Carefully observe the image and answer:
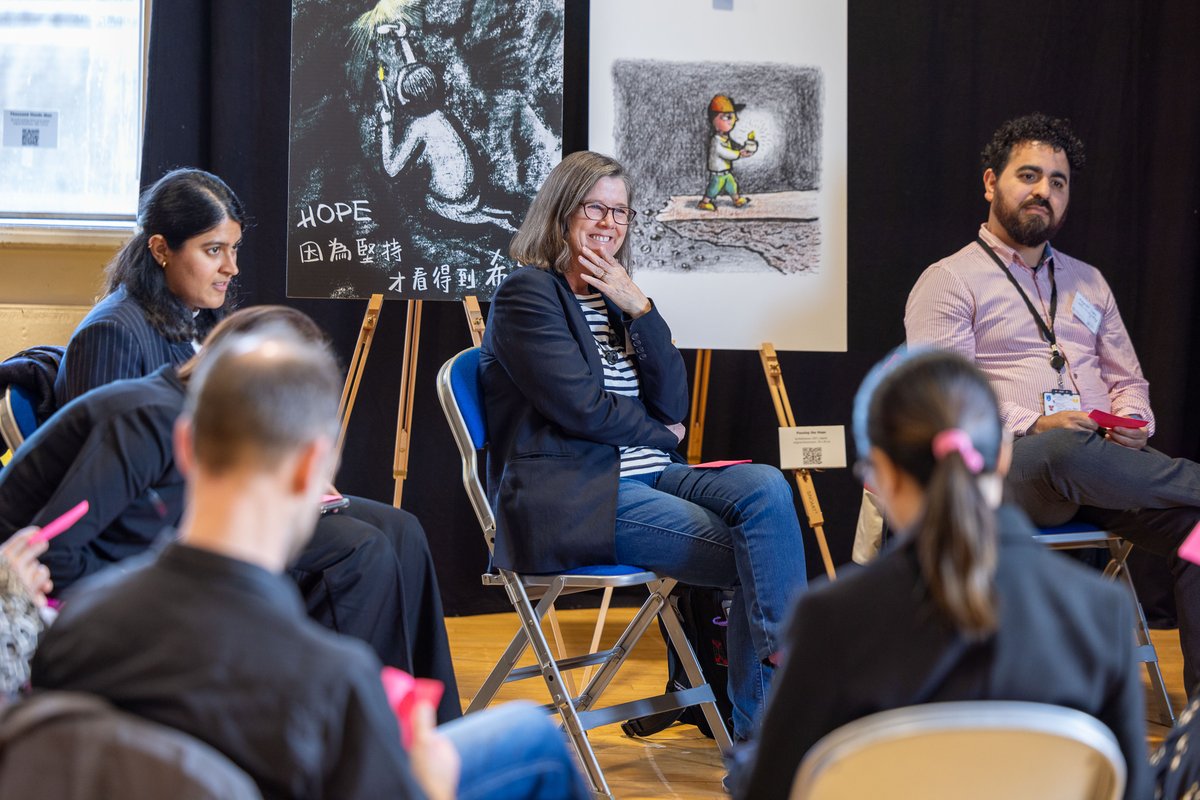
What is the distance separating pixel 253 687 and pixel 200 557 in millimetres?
130

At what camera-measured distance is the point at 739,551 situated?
2.67 m

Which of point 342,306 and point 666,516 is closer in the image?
point 666,516

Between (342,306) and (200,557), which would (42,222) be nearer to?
(342,306)

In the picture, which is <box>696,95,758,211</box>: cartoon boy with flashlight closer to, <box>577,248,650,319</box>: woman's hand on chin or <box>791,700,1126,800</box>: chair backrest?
<box>577,248,650,319</box>: woman's hand on chin

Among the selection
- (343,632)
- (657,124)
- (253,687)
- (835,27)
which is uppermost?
(835,27)

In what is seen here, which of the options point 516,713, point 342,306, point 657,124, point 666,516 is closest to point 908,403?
point 516,713

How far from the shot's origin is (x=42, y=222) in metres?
4.25

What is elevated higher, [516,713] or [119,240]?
[119,240]

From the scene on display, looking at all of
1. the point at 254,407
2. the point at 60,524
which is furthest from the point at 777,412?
the point at 254,407

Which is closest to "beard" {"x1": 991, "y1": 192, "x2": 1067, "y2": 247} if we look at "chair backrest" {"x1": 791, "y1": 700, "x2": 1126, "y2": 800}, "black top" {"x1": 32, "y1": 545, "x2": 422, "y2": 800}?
"chair backrest" {"x1": 791, "y1": 700, "x2": 1126, "y2": 800}

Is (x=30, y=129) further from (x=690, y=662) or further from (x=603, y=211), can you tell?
(x=690, y=662)

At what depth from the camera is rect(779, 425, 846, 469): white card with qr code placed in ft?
12.3

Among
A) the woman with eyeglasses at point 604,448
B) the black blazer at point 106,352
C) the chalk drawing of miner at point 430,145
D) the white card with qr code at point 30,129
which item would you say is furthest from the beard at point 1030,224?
the white card with qr code at point 30,129

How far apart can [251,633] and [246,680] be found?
40mm
